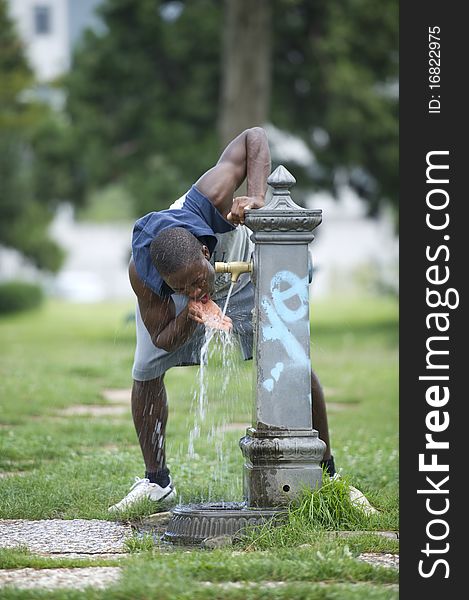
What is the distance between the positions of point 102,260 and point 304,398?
35241 mm

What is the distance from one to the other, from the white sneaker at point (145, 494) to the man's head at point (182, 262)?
1.03m

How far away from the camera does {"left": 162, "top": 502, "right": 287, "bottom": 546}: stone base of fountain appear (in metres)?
4.64

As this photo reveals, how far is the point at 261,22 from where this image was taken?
53.4 feet

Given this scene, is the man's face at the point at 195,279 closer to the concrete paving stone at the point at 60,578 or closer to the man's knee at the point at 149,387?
the man's knee at the point at 149,387

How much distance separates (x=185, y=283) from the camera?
4.73 meters

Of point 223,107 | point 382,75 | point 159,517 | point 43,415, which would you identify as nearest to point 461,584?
A: point 159,517

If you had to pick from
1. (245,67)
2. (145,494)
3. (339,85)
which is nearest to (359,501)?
(145,494)

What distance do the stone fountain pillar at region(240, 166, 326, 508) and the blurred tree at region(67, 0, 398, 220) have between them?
485 inches

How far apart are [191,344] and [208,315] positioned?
549 millimetres

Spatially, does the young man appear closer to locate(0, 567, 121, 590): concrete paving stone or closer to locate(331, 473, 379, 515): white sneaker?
locate(331, 473, 379, 515): white sneaker

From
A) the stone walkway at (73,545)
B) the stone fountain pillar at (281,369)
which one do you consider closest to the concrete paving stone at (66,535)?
the stone walkway at (73,545)

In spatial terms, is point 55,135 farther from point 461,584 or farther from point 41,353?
point 461,584

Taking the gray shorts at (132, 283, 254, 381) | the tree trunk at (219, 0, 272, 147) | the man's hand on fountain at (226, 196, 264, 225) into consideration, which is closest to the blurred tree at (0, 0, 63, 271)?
the tree trunk at (219, 0, 272, 147)

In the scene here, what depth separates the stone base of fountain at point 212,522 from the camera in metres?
4.64
